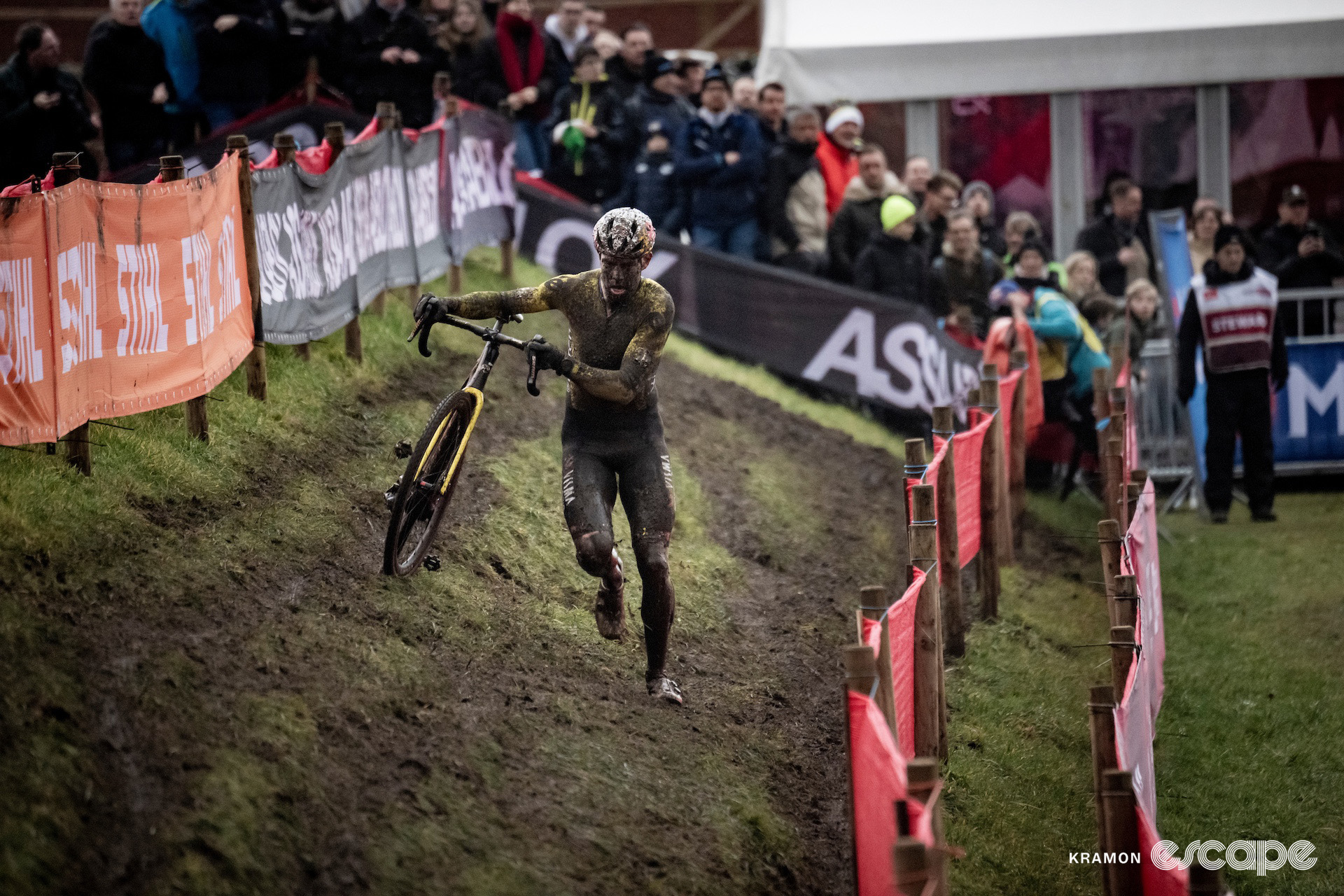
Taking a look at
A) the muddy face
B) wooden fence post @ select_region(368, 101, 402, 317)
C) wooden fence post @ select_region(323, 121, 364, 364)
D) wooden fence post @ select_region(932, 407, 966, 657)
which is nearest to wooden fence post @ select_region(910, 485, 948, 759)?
wooden fence post @ select_region(932, 407, 966, 657)

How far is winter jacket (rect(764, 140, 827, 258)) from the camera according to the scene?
17031 millimetres

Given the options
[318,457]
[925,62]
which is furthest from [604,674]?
[925,62]

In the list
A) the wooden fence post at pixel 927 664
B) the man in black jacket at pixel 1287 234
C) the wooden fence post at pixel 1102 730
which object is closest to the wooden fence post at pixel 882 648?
the wooden fence post at pixel 1102 730

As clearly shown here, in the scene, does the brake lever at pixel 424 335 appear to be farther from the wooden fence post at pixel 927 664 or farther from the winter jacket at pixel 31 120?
the winter jacket at pixel 31 120

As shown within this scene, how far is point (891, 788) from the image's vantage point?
6.11 metres

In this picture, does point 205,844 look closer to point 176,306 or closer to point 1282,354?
point 176,306

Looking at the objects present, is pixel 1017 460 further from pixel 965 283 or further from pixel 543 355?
pixel 543 355

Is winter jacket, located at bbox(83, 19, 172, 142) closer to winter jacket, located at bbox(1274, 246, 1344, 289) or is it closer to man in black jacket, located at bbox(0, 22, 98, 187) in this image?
man in black jacket, located at bbox(0, 22, 98, 187)

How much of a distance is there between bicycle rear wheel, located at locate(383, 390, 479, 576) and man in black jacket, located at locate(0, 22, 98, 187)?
6.43 meters

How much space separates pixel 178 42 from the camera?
A: 15.3 metres

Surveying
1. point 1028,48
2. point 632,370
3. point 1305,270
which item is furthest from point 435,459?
point 1028,48

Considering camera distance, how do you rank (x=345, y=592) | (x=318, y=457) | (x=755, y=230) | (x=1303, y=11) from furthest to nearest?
(x=1303, y=11) < (x=755, y=230) < (x=318, y=457) < (x=345, y=592)

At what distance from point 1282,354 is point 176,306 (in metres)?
11.1

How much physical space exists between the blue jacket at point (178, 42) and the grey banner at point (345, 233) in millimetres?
2953
